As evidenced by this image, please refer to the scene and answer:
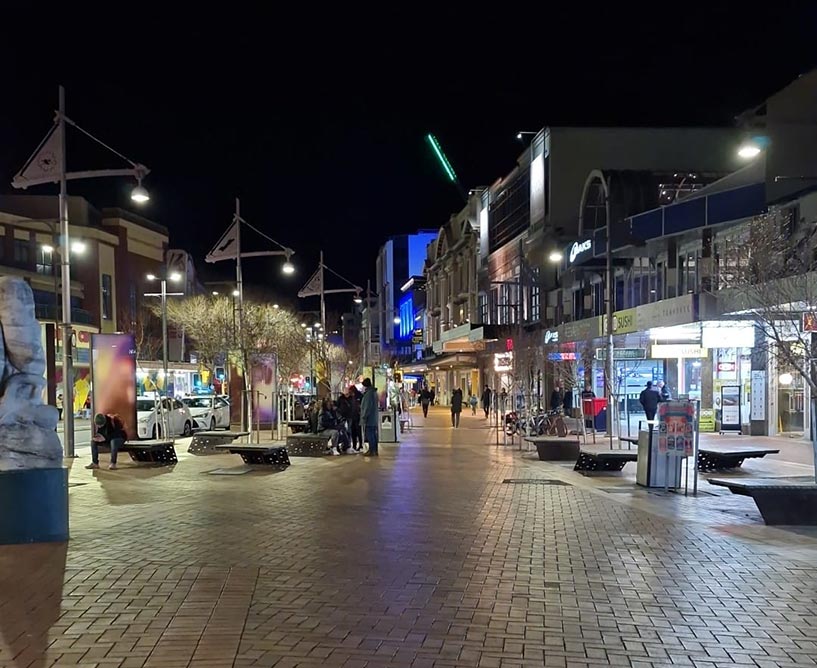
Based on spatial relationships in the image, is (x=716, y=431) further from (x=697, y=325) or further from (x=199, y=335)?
(x=199, y=335)

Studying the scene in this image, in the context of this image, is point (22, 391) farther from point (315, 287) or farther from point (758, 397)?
point (315, 287)

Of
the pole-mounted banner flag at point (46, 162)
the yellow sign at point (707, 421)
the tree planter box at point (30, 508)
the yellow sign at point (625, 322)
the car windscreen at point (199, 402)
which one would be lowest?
the yellow sign at point (707, 421)

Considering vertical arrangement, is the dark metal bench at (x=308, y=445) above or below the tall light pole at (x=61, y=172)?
below

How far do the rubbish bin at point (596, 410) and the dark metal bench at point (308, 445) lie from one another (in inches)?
331

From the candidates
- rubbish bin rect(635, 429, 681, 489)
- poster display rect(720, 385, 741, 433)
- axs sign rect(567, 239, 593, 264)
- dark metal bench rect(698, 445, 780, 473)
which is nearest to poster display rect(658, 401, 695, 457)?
rubbish bin rect(635, 429, 681, 489)

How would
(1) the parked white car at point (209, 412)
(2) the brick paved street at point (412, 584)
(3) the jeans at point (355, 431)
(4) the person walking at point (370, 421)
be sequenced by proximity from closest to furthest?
(2) the brick paved street at point (412, 584) → (4) the person walking at point (370, 421) → (3) the jeans at point (355, 431) → (1) the parked white car at point (209, 412)

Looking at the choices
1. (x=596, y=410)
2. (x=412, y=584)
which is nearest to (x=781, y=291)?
(x=412, y=584)

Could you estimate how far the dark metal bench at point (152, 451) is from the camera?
16828mm

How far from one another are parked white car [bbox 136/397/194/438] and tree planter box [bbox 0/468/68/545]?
47.7 ft

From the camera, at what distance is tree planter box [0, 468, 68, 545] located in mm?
8328

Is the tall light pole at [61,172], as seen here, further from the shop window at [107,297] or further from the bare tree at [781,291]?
the shop window at [107,297]

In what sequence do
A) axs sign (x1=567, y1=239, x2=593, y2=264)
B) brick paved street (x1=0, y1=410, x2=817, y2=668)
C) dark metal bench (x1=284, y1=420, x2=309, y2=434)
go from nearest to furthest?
brick paved street (x1=0, y1=410, x2=817, y2=668) → dark metal bench (x1=284, y1=420, x2=309, y2=434) → axs sign (x1=567, y1=239, x2=593, y2=264)

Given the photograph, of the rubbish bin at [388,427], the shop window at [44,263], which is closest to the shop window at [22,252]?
the shop window at [44,263]

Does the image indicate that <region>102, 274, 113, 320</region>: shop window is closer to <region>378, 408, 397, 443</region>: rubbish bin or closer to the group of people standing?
<region>378, 408, 397, 443</region>: rubbish bin
